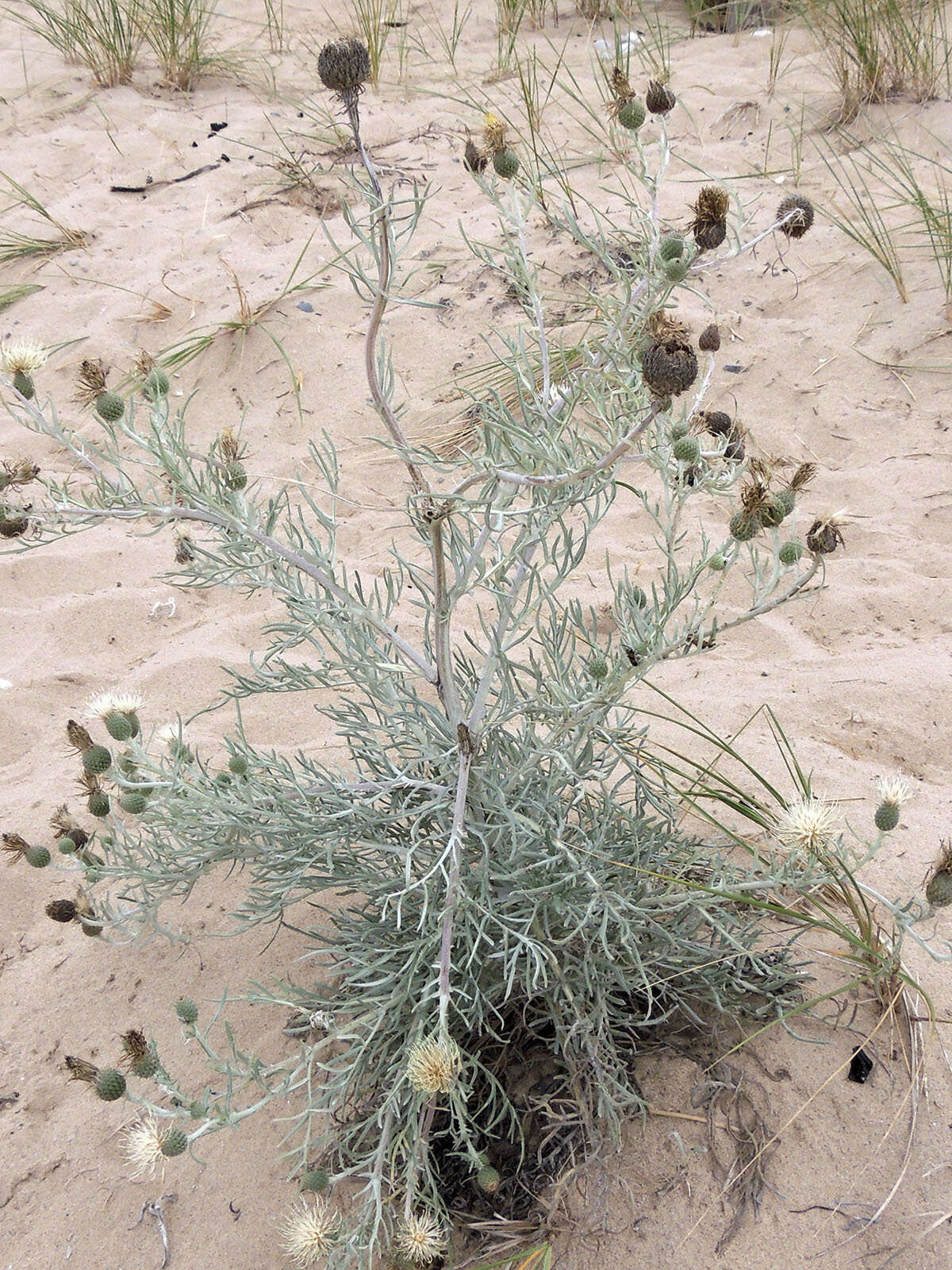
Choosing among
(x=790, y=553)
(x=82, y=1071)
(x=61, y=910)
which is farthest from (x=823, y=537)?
(x=61, y=910)

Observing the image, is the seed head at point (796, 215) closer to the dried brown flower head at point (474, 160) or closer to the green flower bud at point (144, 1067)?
the dried brown flower head at point (474, 160)

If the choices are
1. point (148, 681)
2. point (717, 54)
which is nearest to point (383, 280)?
point (148, 681)

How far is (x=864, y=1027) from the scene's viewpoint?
1683 millimetres

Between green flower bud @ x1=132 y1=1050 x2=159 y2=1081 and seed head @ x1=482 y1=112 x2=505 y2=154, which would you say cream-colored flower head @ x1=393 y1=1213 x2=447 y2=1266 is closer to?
green flower bud @ x1=132 y1=1050 x2=159 y2=1081

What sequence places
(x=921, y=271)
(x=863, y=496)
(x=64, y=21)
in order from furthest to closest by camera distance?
(x=64, y=21) < (x=921, y=271) < (x=863, y=496)

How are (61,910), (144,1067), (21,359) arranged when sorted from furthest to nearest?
(61,910), (21,359), (144,1067)

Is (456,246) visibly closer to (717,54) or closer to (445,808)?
(717,54)

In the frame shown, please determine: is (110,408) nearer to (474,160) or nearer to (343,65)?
(343,65)

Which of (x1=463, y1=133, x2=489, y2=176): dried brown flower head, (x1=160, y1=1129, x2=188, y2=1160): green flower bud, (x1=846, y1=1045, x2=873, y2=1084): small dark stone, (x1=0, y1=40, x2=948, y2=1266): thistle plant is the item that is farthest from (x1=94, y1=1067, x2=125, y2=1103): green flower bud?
(x1=463, y1=133, x2=489, y2=176): dried brown flower head

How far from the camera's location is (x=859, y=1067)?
5.36ft

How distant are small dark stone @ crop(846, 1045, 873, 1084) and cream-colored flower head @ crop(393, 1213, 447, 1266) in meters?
0.66

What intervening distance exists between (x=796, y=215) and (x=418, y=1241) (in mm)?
1494

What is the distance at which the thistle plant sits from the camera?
1.40 metres

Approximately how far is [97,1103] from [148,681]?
110 cm
